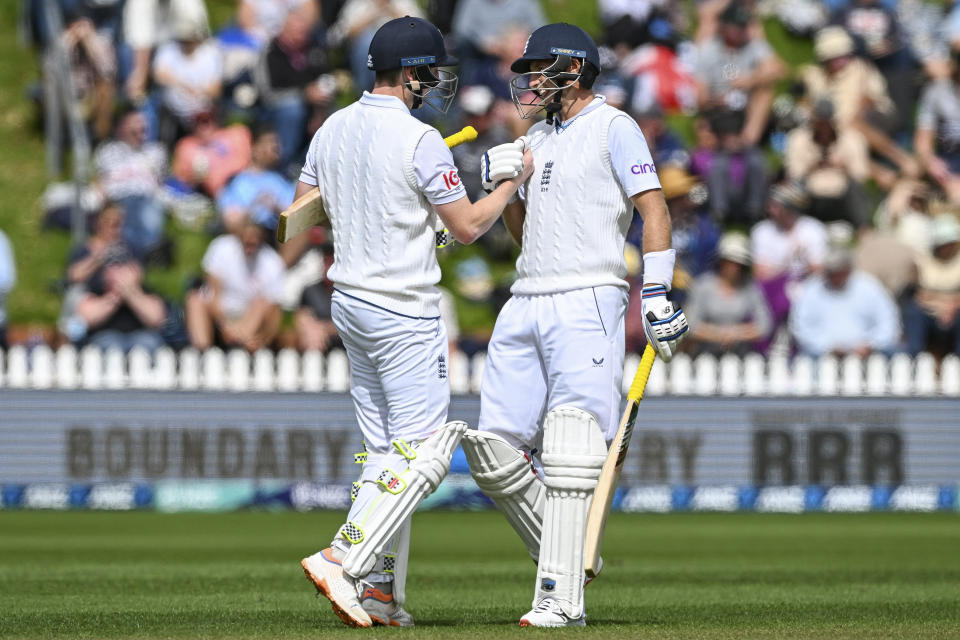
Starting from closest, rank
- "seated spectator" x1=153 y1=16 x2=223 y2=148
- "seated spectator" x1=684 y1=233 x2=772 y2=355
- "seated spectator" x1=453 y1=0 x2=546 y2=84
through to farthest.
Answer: "seated spectator" x1=684 y1=233 x2=772 y2=355 < "seated spectator" x1=153 y1=16 x2=223 y2=148 < "seated spectator" x1=453 y1=0 x2=546 y2=84

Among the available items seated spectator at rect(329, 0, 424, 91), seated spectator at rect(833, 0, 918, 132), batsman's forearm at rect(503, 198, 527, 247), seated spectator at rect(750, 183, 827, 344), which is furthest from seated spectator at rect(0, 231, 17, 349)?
batsman's forearm at rect(503, 198, 527, 247)

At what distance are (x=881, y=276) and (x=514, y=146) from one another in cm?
984

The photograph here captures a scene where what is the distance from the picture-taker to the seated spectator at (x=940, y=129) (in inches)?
705

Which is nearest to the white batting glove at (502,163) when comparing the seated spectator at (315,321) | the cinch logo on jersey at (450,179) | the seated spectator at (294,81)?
the cinch logo on jersey at (450,179)

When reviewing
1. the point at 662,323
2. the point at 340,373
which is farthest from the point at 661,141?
the point at 662,323

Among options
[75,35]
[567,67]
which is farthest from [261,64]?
[567,67]

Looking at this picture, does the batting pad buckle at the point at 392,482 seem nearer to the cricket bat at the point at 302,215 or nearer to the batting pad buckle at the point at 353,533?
the batting pad buckle at the point at 353,533

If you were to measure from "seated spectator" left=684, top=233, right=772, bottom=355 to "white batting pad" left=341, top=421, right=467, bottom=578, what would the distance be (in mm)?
8963

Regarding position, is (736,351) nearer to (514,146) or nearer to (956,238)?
(956,238)

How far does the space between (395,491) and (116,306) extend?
9.06m

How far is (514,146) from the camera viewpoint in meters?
6.77

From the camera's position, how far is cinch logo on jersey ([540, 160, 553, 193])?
6.84m

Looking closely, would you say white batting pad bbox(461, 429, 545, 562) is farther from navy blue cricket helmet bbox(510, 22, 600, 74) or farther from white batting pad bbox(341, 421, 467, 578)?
navy blue cricket helmet bbox(510, 22, 600, 74)

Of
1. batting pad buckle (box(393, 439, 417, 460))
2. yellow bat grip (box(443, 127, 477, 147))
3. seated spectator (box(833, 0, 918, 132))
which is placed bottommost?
batting pad buckle (box(393, 439, 417, 460))
